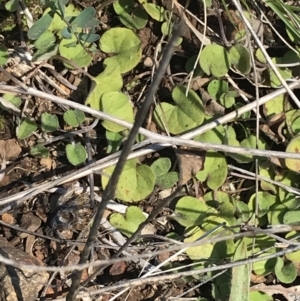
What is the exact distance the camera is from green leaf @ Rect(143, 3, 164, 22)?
6.06 ft

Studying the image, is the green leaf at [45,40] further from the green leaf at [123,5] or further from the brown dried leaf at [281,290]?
the brown dried leaf at [281,290]

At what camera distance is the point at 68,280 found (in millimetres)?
1763

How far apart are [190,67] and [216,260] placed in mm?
725

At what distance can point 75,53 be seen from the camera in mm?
1806

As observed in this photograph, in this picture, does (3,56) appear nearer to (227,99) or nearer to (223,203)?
(227,99)

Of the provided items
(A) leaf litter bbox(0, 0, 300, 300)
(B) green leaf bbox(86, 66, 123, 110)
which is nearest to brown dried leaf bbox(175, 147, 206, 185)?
(A) leaf litter bbox(0, 0, 300, 300)

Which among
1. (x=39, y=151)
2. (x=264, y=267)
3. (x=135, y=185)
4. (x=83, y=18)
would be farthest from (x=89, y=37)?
(x=264, y=267)

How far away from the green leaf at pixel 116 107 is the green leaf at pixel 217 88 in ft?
1.02

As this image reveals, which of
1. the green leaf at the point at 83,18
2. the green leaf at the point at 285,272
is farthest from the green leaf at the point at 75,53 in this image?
the green leaf at the point at 285,272

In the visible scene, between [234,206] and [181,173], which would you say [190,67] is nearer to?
[181,173]

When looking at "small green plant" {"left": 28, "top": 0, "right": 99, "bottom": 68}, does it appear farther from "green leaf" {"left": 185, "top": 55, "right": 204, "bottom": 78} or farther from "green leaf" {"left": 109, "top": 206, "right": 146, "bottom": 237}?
"green leaf" {"left": 109, "top": 206, "right": 146, "bottom": 237}

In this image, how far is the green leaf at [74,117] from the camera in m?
1.76

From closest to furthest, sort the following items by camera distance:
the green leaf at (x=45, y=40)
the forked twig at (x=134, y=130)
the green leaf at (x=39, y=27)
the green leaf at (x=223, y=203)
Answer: the forked twig at (x=134, y=130), the green leaf at (x=39, y=27), the green leaf at (x=45, y=40), the green leaf at (x=223, y=203)

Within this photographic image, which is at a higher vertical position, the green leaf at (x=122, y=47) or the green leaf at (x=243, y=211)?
the green leaf at (x=122, y=47)
